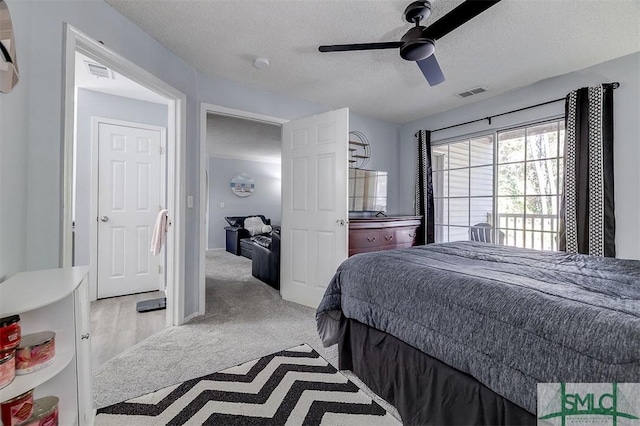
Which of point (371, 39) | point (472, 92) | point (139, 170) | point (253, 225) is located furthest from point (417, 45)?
point (253, 225)

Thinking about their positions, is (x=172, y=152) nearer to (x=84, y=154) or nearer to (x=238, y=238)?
(x=84, y=154)

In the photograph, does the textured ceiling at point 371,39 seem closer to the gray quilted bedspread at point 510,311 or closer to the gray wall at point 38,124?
the gray wall at point 38,124

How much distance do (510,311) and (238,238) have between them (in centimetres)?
580

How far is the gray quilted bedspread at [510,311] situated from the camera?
806 millimetres

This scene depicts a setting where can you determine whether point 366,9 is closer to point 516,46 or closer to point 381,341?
point 516,46

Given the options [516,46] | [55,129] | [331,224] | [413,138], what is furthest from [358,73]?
[55,129]

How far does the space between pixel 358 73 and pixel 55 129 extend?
2403mm

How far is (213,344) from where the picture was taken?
7.11ft

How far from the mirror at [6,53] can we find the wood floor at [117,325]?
5.65 feet

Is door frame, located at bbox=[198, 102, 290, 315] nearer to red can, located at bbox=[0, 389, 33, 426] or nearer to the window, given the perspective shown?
red can, located at bbox=[0, 389, 33, 426]

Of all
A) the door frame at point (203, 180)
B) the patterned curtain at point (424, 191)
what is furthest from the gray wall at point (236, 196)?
the patterned curtain at point (424, 191)

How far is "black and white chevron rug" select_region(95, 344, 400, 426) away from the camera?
139cm

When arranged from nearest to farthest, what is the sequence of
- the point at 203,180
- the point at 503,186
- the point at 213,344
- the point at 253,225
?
the point at 213,344 → the point at 203,180 → the point at 503,186 → the point at 253,225

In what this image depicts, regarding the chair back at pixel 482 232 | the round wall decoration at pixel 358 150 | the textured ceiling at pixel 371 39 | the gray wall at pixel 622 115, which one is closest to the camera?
the textured ceiling at pixel 371 39
